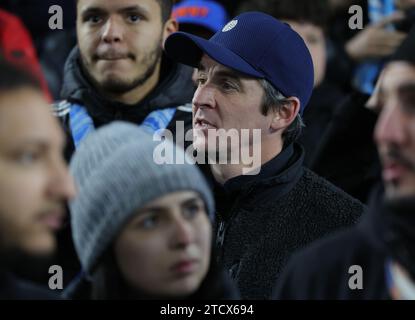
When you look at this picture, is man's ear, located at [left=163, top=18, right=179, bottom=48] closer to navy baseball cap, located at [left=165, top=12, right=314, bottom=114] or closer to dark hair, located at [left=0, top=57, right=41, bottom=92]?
navy baseball cap, located at [left=165, top=12, right=314, bottom=114]

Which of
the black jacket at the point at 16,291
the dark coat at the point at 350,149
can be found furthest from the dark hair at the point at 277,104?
the black jacket at the point at 16,291

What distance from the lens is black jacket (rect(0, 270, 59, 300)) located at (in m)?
2.95

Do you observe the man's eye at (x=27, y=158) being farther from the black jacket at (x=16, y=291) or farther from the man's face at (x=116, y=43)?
the man's face at (x=116, y=43)

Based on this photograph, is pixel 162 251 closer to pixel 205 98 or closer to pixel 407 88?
pixel 407 88

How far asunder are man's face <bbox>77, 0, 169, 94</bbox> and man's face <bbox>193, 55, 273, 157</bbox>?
21.5 inches

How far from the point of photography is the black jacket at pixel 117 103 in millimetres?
4887

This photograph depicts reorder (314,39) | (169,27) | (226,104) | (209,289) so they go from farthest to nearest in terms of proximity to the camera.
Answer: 1. (314,39)
2. (169,27)
3. (226,104)
4. (209,289)

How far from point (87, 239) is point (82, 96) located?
1803mm

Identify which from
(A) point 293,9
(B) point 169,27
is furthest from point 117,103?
(A) point 293,9

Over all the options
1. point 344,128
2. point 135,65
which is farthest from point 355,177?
point 135,65

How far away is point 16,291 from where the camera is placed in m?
2.99

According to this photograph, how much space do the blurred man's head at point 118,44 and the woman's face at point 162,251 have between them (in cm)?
181

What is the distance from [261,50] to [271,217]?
724 millimetres
